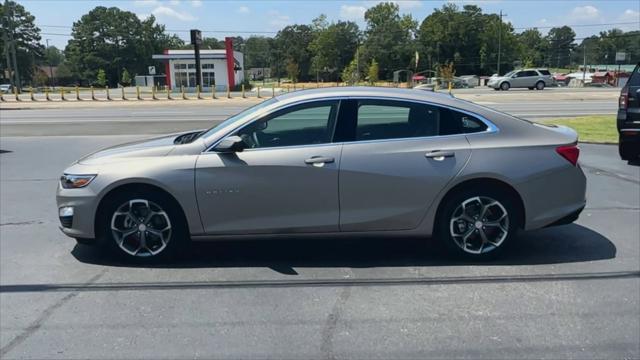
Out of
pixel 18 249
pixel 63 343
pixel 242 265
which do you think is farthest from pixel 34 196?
pixel 63 343

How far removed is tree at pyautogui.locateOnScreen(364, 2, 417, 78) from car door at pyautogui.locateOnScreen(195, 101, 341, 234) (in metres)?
95.2

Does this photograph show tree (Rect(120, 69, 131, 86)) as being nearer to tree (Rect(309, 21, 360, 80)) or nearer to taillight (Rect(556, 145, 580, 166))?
tree (Rect(309, 21, 360, 80))

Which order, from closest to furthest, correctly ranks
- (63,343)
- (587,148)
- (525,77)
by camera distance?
(63,343)
(587,148)
(525,77)

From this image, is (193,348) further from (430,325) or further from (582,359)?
(582,359)

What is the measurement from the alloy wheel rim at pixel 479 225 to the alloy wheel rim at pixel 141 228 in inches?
97.8

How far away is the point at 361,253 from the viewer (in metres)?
5.07

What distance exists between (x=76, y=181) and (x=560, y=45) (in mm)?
170227

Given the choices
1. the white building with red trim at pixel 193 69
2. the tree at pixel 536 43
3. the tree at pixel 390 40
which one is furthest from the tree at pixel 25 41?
the tree at pixel 536 43

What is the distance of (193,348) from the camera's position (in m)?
3.34

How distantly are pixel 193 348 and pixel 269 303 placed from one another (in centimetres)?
77

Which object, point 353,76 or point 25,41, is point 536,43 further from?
point 25,41

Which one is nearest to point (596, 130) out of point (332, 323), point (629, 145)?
point (629, 145)

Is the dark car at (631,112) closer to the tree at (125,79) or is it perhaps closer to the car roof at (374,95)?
the car roof at (374,95)

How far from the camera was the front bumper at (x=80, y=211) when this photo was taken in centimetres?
457
